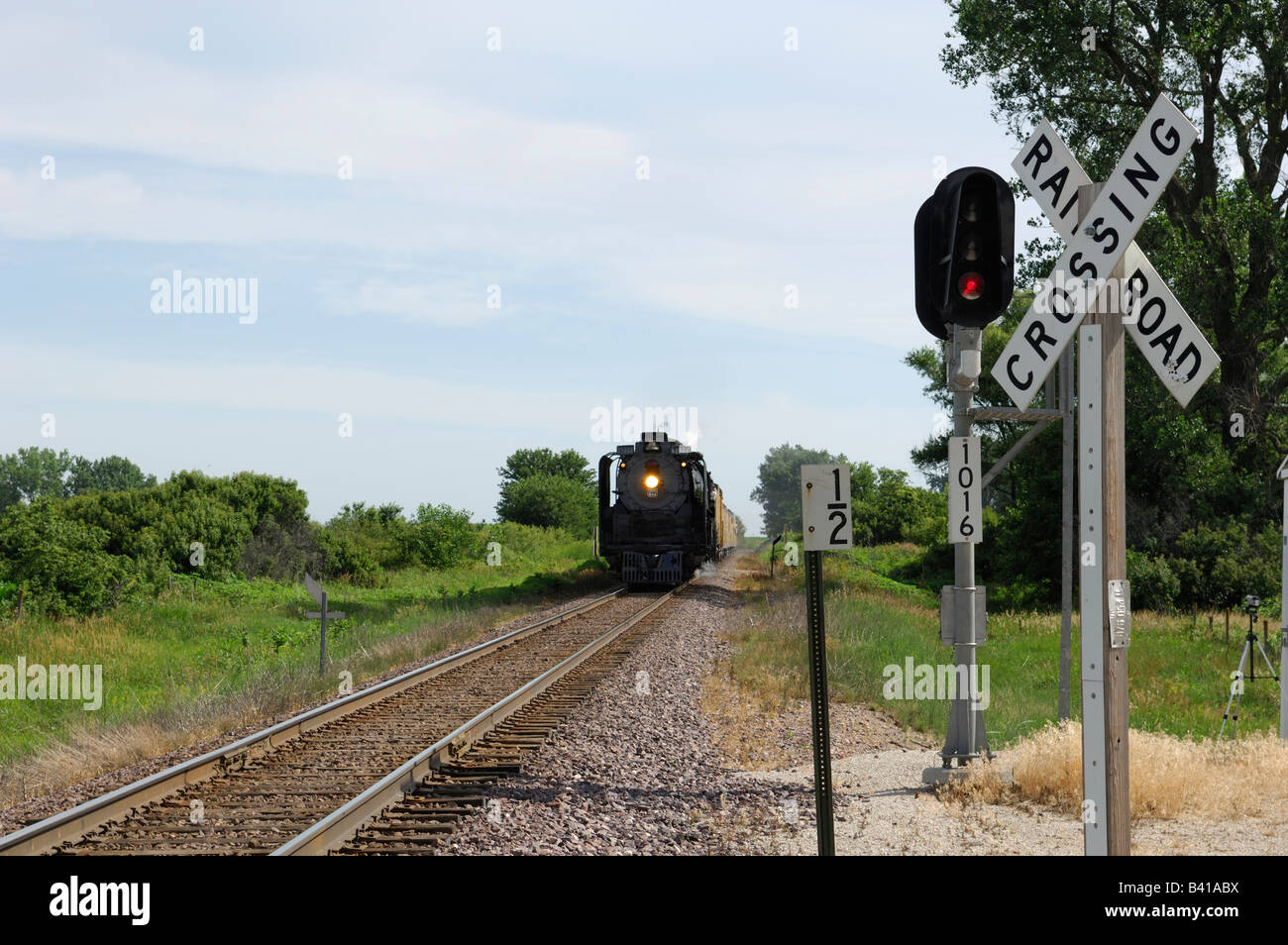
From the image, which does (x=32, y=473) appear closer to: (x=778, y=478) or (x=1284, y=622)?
(x=778, y=478)

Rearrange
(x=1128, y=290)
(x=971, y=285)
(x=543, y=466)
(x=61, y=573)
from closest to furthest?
(x=1128, y=290) < (x=971, y=285) < (x=61, y=573) < (x=543, y=466)

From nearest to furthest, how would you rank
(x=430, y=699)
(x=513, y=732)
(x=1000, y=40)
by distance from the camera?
(x=513, y=732) → (x=430, y=699) → (x=1000, y=40)

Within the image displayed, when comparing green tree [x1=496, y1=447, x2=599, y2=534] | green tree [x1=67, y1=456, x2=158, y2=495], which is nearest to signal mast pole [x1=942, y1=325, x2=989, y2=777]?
green tree [x1=496, y1=447, x2=599, y2=534]

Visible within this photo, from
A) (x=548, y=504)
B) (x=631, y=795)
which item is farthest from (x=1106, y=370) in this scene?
(x=548, y=504)

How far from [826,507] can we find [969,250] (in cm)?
206

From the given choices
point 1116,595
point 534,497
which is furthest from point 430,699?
point 534,497

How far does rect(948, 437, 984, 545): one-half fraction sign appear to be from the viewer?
7.88m

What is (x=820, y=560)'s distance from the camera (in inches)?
182

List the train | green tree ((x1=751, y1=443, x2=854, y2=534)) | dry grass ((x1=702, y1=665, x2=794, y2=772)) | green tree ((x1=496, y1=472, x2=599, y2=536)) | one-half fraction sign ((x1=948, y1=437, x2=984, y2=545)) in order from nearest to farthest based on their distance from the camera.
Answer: one-half fraction sign ((x1=948, y1=437, x2=984, y2=545)) → dry grass ((x1=702, y1=665, x2=794, y2=772)) → the train → green tree ((x1=496, y1=472, x2=599, y2=536)) → green tree ((x1=751, y1=443, x2=854, y2=534))

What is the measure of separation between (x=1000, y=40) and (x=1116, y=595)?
23.5 meters

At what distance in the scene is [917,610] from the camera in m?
25.9

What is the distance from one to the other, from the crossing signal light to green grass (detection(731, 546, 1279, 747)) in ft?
17.5

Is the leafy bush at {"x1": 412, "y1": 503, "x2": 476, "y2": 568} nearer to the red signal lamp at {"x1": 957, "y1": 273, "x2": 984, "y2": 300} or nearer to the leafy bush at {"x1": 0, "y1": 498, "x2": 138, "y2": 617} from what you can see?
the leafy bush at {"x1": 0, "y1": 498, "x2": 138, "y2": 617}

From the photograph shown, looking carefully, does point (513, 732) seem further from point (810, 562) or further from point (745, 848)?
point (810, 562)
